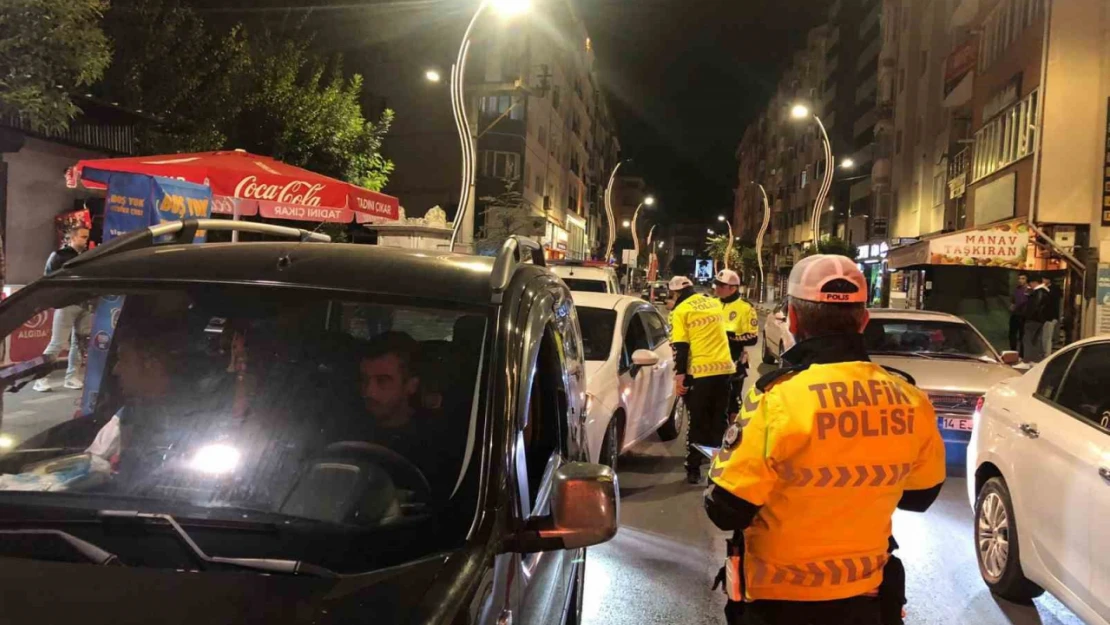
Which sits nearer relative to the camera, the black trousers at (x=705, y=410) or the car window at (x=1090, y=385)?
the car window at (x=1090, y=385)

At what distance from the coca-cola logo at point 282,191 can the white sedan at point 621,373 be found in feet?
11.1

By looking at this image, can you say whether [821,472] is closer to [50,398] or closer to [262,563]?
[262,563]

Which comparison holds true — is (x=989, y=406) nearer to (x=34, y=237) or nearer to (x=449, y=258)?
(x=449, y=258)

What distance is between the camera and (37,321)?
2.72 metres

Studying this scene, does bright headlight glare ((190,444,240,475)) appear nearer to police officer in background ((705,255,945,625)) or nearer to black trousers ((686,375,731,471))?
police officer in background ((705,255,945,625))

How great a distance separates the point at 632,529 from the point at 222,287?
13.7ft

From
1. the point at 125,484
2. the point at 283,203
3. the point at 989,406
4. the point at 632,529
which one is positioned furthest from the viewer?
the point at 283,203

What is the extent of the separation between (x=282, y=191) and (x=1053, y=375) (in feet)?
24.2

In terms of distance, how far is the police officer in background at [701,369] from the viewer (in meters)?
7.24

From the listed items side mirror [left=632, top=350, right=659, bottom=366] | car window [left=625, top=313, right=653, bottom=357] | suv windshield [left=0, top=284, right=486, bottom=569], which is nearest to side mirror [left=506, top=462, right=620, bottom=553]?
suv windshield [left=0, top=284, right=486, bottom=569]

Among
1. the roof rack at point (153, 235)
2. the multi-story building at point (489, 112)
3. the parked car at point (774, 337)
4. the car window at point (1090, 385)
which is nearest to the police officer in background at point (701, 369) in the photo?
the car window at point (1090, 385)

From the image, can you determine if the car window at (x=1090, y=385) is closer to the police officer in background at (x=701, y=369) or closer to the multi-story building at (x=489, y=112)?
the police officer in background at (x=701, y=369)

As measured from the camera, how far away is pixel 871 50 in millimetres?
50375

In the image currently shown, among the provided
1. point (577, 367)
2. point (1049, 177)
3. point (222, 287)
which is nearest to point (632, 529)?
point (577, 367)
